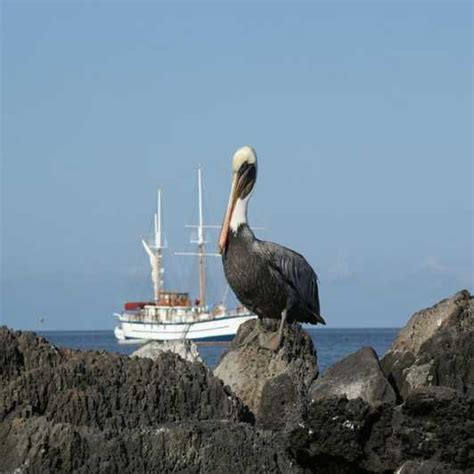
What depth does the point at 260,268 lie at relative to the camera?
12836mm

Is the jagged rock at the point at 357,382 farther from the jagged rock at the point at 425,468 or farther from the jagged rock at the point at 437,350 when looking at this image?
the jagged rock at the point at 425,468

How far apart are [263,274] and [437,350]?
2224 millimetres

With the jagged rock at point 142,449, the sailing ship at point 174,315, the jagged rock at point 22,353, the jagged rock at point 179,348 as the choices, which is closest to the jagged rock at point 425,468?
the jagged rock at point 142,449

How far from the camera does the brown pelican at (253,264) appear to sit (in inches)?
506

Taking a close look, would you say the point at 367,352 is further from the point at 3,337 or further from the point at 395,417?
the point at 3,337

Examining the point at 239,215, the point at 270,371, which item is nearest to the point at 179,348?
the point at 239,215

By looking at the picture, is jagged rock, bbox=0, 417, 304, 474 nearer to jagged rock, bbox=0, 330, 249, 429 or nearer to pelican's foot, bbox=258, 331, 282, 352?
jagged rock, bbox=0, 330, 249, 429

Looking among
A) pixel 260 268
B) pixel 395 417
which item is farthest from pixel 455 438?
pixel 260 268

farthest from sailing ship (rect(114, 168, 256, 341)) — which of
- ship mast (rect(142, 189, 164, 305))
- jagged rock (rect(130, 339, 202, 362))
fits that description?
jagged rock (rect(130, 339, 202, 362))

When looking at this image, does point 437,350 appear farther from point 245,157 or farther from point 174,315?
point 174,315

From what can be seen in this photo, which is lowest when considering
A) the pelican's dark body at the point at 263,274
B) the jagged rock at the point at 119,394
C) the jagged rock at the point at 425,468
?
the jagged rock at the point at 425,468

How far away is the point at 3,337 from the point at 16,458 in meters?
2.03

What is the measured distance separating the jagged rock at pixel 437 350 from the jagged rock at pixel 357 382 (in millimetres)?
329

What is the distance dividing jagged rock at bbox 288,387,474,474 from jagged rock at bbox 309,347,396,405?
1305 mm
